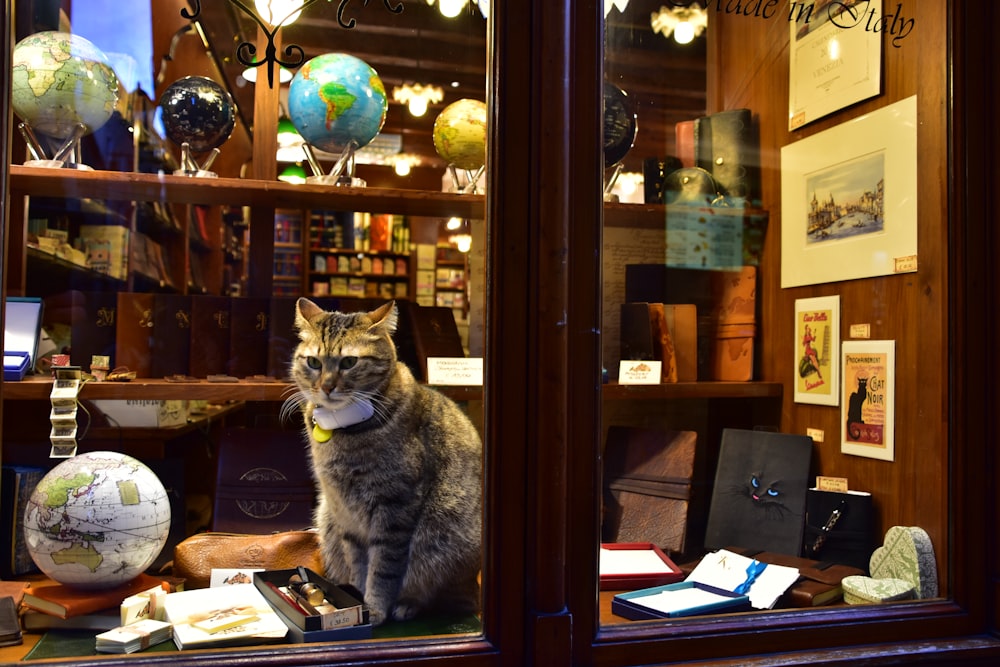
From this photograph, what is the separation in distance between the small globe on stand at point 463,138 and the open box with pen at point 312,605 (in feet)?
2.89

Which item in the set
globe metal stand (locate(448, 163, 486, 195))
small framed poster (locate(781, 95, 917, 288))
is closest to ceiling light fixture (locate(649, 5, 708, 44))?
small framed poster (locate(781, 95, 917, 288))

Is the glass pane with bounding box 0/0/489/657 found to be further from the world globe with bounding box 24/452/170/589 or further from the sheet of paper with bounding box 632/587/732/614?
the sheet of paper with bounding box 632/587/732/614

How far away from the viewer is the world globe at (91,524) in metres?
1.57

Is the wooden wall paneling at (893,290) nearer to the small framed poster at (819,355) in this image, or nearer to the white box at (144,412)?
the small framed poster at (819,355)

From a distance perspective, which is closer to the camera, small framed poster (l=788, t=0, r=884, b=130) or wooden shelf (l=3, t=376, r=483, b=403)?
wooden shelf (l=3, t=376, r=483, b=403)

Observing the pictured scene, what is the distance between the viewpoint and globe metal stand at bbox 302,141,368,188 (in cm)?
194

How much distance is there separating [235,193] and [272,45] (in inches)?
13.9

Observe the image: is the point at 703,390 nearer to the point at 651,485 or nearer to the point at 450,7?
the point at 651,485

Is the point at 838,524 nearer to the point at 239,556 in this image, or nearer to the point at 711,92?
the point at 711,92

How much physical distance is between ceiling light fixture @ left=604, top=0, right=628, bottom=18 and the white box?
49.1 inches

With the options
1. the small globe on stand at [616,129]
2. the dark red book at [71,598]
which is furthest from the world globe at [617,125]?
the dark red book at [71,598]

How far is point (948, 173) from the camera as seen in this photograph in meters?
1.86

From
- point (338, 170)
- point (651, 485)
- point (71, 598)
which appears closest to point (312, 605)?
point (71, 598)

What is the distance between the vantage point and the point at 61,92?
5.63ft
